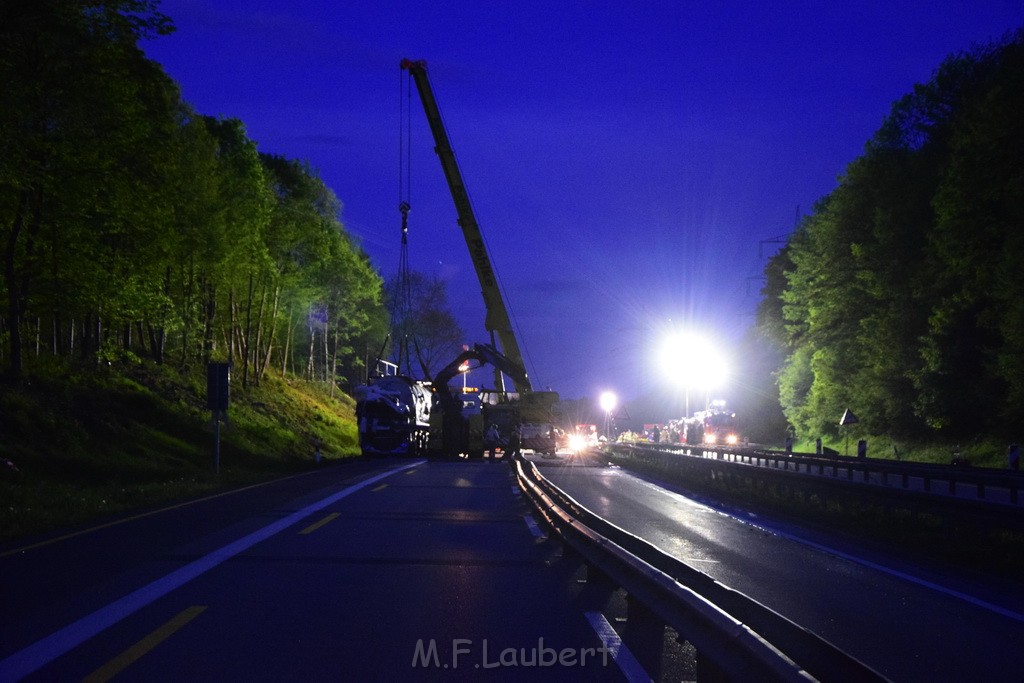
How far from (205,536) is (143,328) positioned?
35.7m

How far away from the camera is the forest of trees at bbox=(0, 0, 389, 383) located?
23828 millimetres

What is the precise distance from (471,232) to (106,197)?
57.9ft

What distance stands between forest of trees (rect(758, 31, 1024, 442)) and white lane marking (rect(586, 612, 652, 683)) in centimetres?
3257

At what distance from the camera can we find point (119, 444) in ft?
94.0

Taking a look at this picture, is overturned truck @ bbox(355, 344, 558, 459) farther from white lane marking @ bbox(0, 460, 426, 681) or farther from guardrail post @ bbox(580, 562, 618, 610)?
guardrail post @ bbox(580, 562, 618, 610)

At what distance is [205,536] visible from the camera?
509 inches

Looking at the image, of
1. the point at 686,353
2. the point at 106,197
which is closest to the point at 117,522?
the point at 106,197

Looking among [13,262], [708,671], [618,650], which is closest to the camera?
[708,671]

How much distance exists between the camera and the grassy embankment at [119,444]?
1850 centimetres

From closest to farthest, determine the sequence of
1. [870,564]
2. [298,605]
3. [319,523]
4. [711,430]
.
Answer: [298,605] → [870,564] → [319,523] → [711,430]

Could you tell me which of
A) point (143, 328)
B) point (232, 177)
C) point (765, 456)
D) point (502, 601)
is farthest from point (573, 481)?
point (143, 328)

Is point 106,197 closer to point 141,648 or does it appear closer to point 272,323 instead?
point 141,648

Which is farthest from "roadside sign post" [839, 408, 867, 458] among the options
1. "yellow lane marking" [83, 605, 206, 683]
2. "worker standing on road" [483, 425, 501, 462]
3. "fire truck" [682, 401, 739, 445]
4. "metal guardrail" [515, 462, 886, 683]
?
"yellow lane marking" [83, 605, 206, 683]

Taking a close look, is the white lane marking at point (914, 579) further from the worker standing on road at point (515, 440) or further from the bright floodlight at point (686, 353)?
the bright floodlight at point (686, 353)
